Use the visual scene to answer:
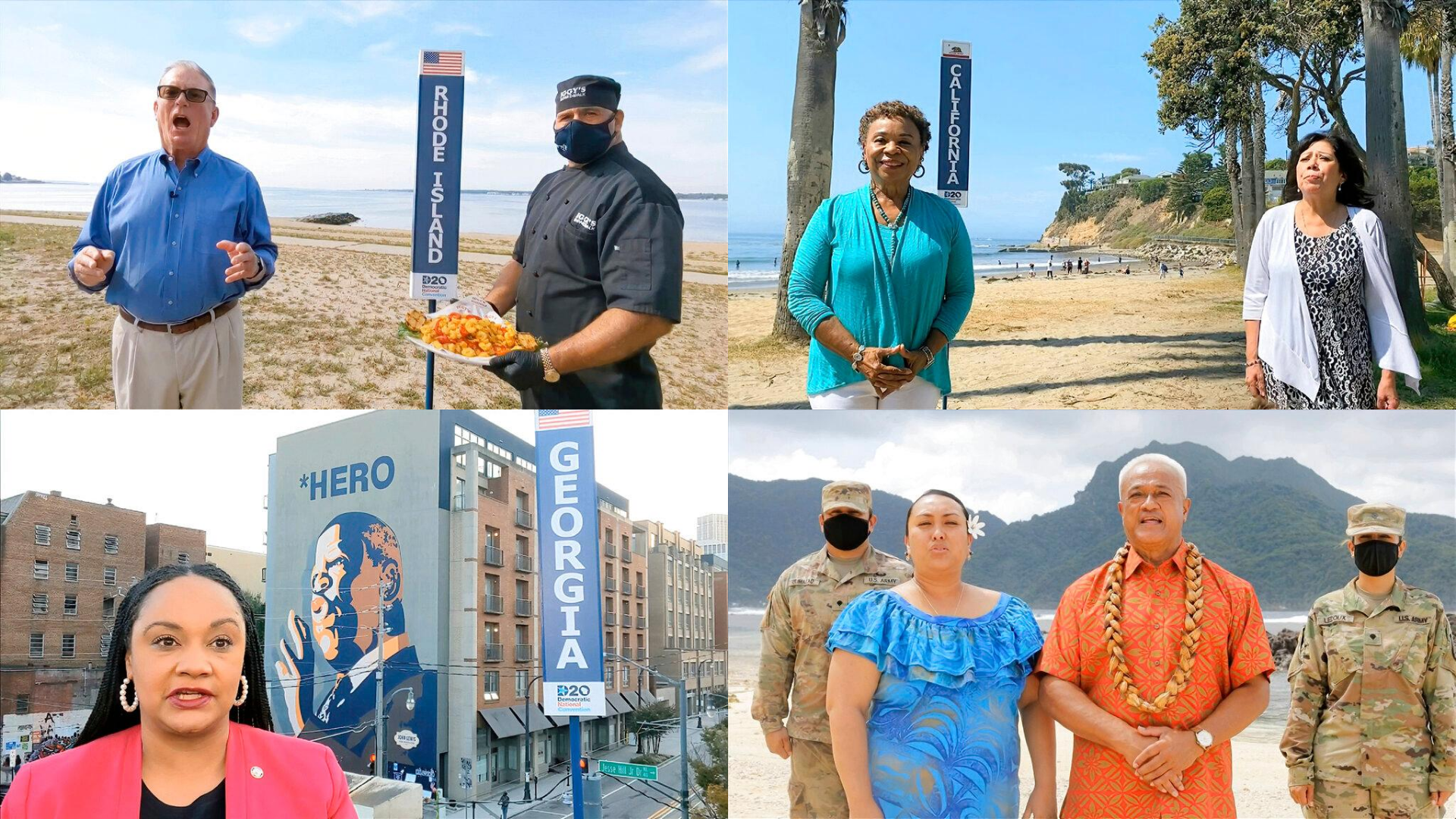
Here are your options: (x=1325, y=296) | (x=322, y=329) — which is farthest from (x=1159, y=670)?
(x=322, y=329)

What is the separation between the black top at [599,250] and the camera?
189 inches

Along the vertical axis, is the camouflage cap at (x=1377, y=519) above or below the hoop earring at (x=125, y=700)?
above

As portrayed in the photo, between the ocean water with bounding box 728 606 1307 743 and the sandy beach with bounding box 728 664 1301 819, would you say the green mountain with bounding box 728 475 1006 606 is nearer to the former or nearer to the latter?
the ocean water with bounding box 728 606 1307 743

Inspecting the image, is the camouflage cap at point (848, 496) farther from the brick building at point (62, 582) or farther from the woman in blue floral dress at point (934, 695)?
the brick building at point (62, 582)

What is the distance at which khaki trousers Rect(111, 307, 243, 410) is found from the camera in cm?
493

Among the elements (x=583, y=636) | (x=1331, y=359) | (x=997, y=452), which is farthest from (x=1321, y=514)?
(x=583, y=636)

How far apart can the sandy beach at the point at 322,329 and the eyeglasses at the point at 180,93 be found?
60.0 inches

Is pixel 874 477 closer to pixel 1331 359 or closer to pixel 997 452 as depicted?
pixel 997 452

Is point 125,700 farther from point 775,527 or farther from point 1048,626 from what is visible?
point 1048,626

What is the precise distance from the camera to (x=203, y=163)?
4953 mm

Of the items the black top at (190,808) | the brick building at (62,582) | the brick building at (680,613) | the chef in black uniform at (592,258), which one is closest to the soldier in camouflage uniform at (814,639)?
the chef in black uniform at (592,258)

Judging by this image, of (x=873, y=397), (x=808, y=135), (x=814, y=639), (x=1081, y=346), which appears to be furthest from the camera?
(x=808, y=135)

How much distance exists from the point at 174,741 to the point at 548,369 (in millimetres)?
2837

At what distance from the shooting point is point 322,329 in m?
7.04
